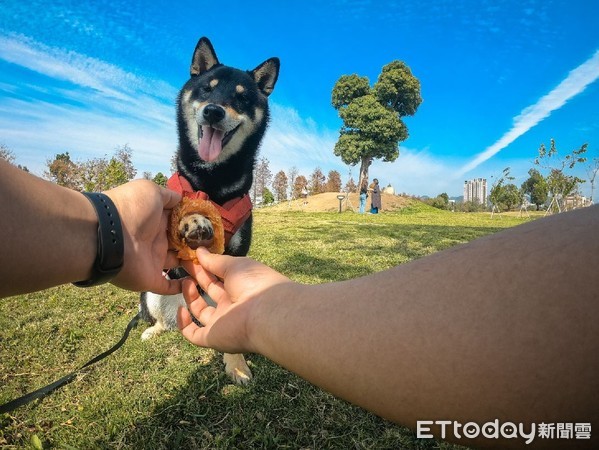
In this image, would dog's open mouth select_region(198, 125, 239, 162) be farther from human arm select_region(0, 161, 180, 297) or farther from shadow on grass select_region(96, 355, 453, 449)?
shadow on grass select_region(96, 355, 453, 449)

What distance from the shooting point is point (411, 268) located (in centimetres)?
90

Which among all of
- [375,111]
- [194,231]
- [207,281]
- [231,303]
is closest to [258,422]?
[207,281]

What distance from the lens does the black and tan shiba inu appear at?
2.84m

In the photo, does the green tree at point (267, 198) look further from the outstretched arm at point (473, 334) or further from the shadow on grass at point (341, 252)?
the outstretched arm at point (473, 334)

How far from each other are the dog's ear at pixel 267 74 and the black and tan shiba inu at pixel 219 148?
0.94 feet

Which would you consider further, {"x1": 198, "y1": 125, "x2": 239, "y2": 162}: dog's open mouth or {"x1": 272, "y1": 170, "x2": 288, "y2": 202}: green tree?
{"x1": 272, "y1": 170, "x2": 288, "y2": 202}: green tree

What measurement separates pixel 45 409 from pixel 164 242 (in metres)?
1.21

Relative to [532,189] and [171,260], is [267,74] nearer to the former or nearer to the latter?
[171,260]

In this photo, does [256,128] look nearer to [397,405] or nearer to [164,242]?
[164,242]

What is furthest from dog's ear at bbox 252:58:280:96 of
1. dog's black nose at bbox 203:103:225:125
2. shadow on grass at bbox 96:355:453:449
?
shadow on grass at bbox 96:355:453:449

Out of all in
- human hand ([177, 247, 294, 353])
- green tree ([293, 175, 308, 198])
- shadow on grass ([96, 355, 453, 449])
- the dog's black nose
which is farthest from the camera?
green tree ([293, 175, 308, 198])

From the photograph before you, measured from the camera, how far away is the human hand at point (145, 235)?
4.95 feet

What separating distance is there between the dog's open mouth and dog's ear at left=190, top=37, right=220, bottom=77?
31.6 inches

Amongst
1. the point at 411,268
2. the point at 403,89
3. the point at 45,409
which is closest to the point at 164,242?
the point at 45,409
